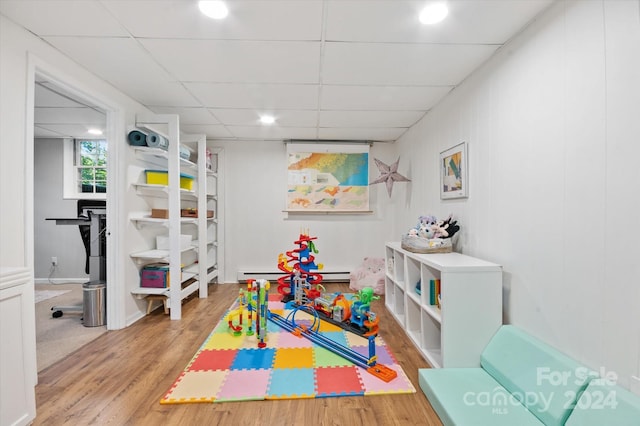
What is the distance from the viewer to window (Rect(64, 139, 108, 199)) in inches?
191

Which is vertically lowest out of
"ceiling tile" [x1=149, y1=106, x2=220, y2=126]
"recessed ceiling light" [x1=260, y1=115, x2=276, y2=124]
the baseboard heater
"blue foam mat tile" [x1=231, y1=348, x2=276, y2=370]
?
"blue foam mat tile" [x1=231, y1=348, x2=276, y2=370]

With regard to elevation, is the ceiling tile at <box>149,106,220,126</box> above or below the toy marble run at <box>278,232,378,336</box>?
above

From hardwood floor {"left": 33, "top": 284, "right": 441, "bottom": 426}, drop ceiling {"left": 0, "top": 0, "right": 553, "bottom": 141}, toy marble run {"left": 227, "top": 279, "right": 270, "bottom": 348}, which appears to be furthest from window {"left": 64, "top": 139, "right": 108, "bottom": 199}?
toy marble run {"left": 227, "top": 279, "right": 270, "bottom": 348}

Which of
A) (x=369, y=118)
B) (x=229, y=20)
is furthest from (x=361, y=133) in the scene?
(x=229, y=20)

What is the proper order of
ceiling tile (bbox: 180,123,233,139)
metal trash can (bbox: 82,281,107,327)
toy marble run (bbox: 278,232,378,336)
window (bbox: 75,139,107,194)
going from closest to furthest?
toy marble run (bbox: 278,232,378,336)
metal trash can (bbox: 82,281,107,327)
ceiling tile (bbox: 180,123,233,139)
window (bbox: 75,139,107,194)

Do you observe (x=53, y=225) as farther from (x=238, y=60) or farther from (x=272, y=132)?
(x=238, y=60)

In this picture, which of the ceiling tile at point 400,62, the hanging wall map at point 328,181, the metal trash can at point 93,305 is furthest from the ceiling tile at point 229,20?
the hanging wall map at point 328,181

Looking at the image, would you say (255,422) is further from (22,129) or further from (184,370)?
(22,129)

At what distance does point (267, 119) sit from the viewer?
370 centimetres

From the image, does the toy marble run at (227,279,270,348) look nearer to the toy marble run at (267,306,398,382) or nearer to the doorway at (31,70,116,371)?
the toy marble run at (267,306,398,382)

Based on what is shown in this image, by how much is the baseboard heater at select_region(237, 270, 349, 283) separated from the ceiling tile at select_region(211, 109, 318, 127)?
2.22 m

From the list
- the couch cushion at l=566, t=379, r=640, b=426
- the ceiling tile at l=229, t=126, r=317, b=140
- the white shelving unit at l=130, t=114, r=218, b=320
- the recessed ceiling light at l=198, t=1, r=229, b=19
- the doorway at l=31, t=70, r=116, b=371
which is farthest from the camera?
the doorway at l=31, t=70, r=116, b=371

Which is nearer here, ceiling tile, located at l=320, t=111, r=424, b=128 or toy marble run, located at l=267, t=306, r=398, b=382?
toy marble run, located at l=267, t=306, r=398, b=382

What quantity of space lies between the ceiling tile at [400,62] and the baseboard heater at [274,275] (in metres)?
3.00
